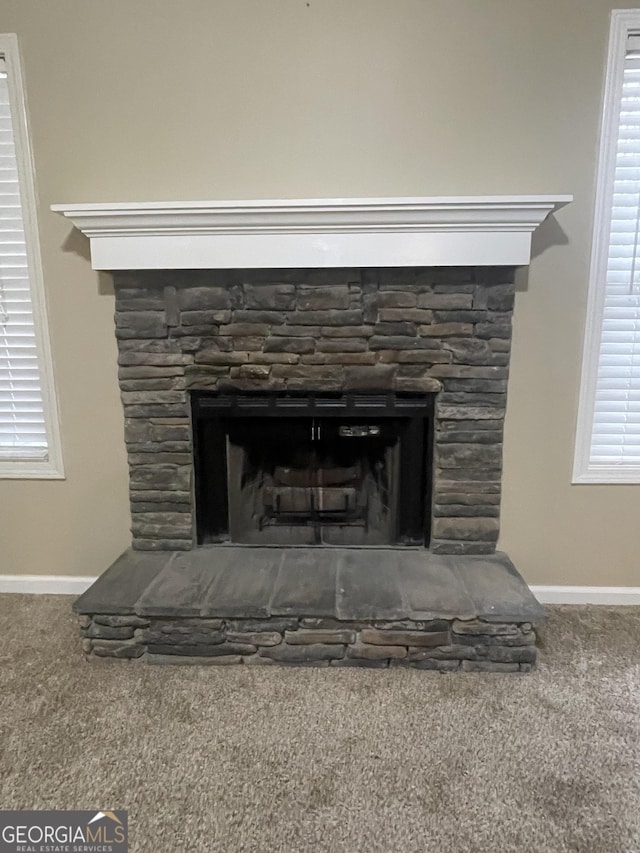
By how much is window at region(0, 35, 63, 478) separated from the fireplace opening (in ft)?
2.10

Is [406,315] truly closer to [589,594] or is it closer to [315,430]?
[315,430]

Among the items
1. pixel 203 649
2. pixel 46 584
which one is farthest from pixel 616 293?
pixel 46 584

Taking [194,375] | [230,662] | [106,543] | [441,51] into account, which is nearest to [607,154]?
[441,51]

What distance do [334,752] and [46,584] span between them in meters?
1.51

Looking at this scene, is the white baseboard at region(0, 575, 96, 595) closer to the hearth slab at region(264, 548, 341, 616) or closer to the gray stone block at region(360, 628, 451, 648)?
the hearth slab at region(264, 548, 341, 616)

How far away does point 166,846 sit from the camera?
49.6 inches

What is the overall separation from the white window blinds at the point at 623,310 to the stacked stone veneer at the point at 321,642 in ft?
2.81

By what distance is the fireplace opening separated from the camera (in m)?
2.15

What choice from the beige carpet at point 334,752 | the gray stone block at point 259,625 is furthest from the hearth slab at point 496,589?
the gray stone block at point 259,625

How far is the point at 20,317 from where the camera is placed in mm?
2213

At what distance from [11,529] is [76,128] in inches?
63.4

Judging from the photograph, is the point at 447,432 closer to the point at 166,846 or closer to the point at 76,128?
the point at 166,846

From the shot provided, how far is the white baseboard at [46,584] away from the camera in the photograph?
238cm

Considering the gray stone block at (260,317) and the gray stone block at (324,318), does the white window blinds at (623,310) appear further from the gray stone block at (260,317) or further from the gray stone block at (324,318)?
the gray stone block at (260,317)
